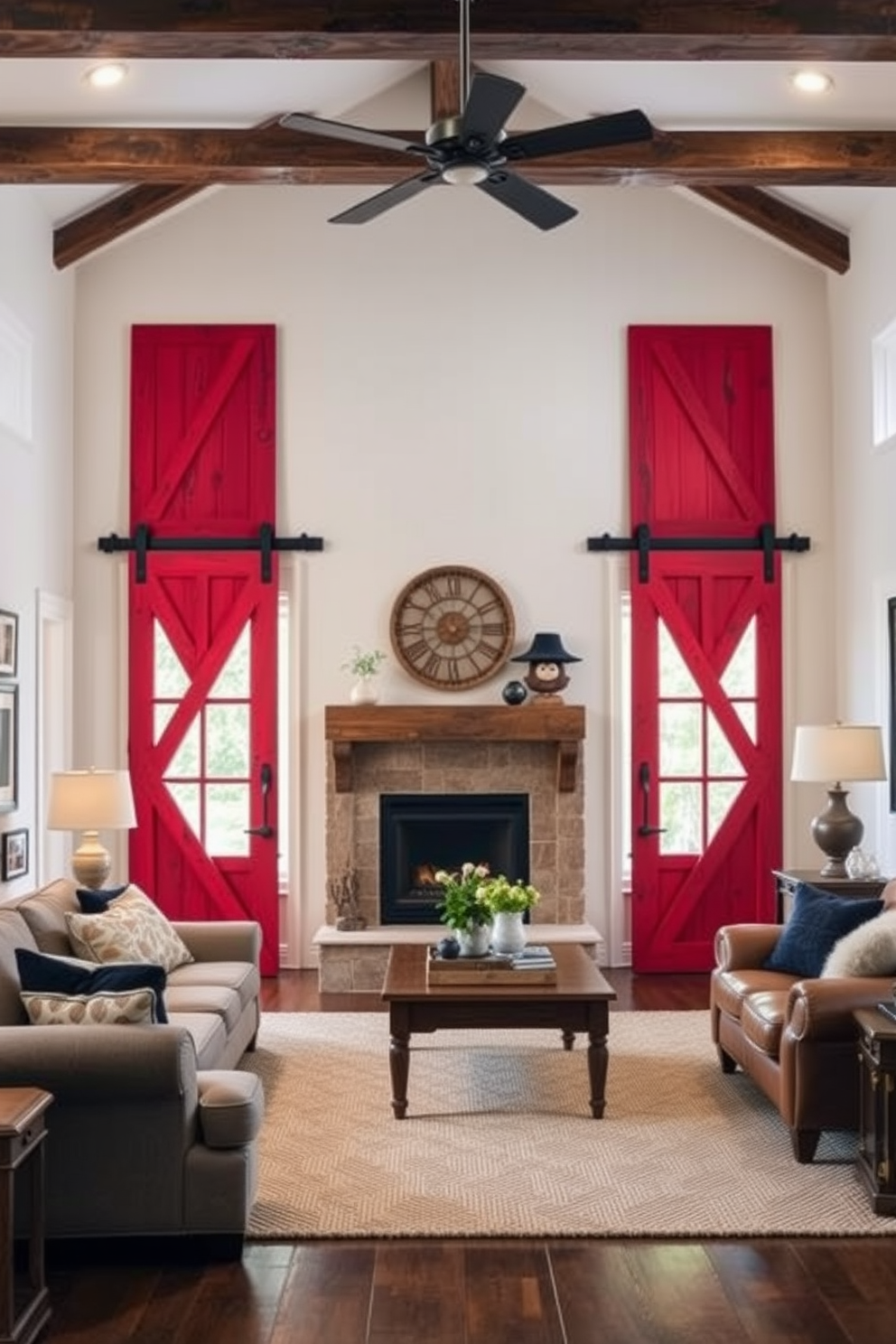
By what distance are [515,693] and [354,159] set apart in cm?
302

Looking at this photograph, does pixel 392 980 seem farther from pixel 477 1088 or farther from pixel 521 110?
pixel 521 110

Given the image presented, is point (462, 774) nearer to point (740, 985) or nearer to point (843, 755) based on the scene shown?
point (843, 755)

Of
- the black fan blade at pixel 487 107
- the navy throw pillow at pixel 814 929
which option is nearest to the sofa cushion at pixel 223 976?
the navy throw pillow at pixel 814 929

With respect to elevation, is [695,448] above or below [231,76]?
below

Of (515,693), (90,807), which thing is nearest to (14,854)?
(90,807)

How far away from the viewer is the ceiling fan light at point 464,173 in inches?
171

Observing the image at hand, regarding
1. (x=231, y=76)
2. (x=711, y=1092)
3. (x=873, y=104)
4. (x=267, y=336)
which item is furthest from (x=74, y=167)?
(x=711, y=1092)

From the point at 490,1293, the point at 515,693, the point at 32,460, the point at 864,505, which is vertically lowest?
the point at 490,1293

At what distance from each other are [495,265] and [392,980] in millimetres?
4688

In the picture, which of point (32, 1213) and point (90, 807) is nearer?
point (32, 1213)

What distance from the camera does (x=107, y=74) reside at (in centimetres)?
628

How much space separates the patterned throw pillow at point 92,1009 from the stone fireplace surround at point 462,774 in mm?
3749

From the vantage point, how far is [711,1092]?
539 centimetres

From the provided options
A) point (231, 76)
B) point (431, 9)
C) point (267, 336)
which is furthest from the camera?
point (267, 336)
